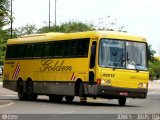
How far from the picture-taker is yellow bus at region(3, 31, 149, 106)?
29.6m

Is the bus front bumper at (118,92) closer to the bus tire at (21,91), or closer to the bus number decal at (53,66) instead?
the bus number decal at (53,66)

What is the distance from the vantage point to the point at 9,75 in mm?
38062

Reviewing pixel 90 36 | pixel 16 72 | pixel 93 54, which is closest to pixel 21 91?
pixel 16 72

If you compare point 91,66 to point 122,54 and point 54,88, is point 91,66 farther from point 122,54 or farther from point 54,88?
point 54,88

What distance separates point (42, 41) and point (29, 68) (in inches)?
68.2

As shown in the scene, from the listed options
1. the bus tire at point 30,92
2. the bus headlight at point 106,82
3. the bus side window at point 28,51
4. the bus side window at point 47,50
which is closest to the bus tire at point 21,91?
the bus tire at point 30,92

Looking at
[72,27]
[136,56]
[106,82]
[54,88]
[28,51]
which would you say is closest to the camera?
[106,82]

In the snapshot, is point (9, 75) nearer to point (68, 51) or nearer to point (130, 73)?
point (68, 51)

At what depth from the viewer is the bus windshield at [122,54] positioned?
29641 millimetres

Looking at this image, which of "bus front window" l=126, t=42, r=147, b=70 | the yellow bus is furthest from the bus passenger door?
"bus front window" l=126, t=42, r=147, b=70

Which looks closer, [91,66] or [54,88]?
[91,66]

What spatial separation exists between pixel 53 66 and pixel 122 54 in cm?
461

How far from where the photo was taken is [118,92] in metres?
29.7

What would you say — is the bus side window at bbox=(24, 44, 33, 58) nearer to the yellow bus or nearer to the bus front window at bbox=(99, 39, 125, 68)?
the yellow bus
